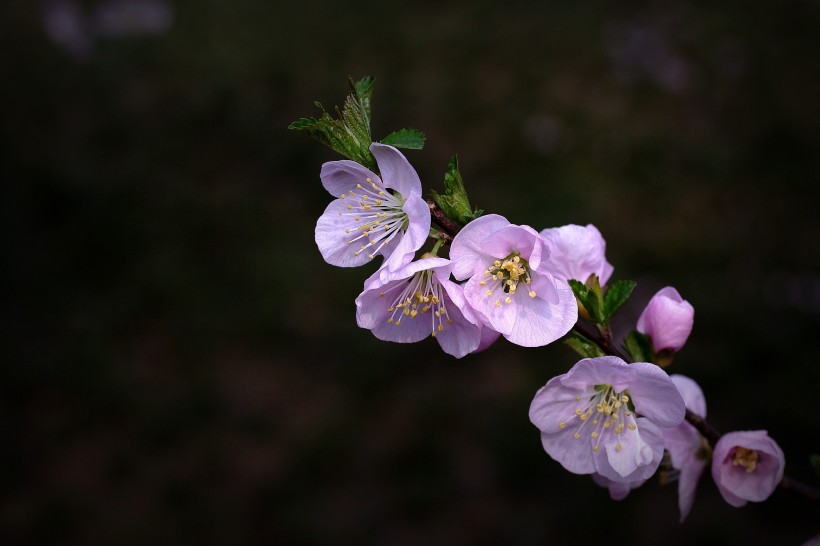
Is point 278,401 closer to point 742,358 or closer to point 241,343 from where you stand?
point 241,343

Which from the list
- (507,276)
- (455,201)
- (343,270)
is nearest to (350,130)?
(455,201)

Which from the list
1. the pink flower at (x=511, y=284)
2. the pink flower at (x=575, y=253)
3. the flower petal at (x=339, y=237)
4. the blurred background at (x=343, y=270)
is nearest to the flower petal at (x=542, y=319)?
the pink flower at (x=511, y=284)

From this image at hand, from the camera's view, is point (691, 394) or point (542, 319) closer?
point (542, 319)

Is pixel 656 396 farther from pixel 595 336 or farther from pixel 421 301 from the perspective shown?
pixel 421 301

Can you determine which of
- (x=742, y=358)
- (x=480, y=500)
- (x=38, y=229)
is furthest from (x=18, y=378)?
(x=742, y=358)

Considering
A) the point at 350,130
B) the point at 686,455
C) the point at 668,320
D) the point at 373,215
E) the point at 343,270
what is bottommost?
the point at 343,270

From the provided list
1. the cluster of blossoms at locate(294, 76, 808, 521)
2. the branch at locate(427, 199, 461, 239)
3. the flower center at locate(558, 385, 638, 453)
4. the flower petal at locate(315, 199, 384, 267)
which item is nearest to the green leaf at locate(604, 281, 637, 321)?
the cluster of blossoms at locate(294, 76, 808, 521)
